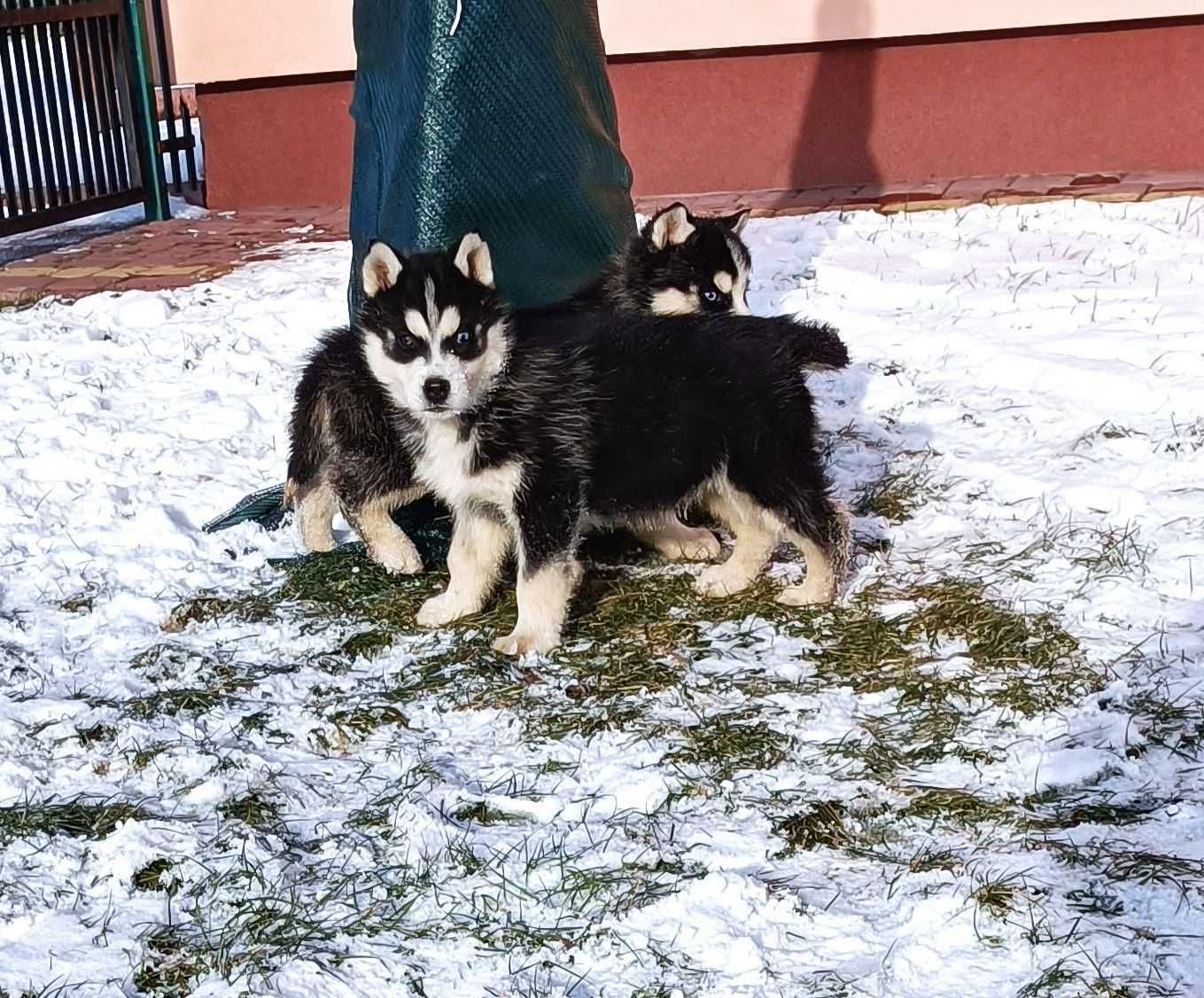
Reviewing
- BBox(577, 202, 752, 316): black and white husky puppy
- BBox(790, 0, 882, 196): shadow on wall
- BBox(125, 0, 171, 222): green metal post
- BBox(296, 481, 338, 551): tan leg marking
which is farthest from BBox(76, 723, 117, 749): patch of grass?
BBox(125, 0, 171, 222): green metal post

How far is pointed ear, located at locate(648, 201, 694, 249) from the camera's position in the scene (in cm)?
572

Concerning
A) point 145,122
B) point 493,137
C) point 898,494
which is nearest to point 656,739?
point 898,494

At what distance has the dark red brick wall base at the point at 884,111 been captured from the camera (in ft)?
32.4

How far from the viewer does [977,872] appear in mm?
3291

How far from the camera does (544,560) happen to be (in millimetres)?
4551

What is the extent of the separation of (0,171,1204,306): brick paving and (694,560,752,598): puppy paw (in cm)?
509

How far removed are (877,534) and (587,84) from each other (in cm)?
218

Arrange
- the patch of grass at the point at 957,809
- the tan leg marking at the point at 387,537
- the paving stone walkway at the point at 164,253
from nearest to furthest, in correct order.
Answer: the patch of grass at the point at 957,809 → the tan leg marking at the point at 387,537 → the paving stone walkway at the point at 164,253

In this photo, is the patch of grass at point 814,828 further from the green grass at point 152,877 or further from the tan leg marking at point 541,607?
the green grass at point 152,877

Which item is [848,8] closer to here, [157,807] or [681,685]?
[681,685]

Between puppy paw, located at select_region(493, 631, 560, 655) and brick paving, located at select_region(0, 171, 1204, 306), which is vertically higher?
brick paving, located at select_region(0, 171, 1204, 306)

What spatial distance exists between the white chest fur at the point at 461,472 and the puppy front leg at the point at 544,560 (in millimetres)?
61

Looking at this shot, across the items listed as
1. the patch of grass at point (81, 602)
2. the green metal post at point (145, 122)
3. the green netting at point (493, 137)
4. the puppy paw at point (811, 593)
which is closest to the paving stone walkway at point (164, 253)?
the green metal post at point (145, 122)

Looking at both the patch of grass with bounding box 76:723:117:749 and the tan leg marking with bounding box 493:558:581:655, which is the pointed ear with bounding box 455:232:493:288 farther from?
the patch of grass with bounding box 76:723:117:749
